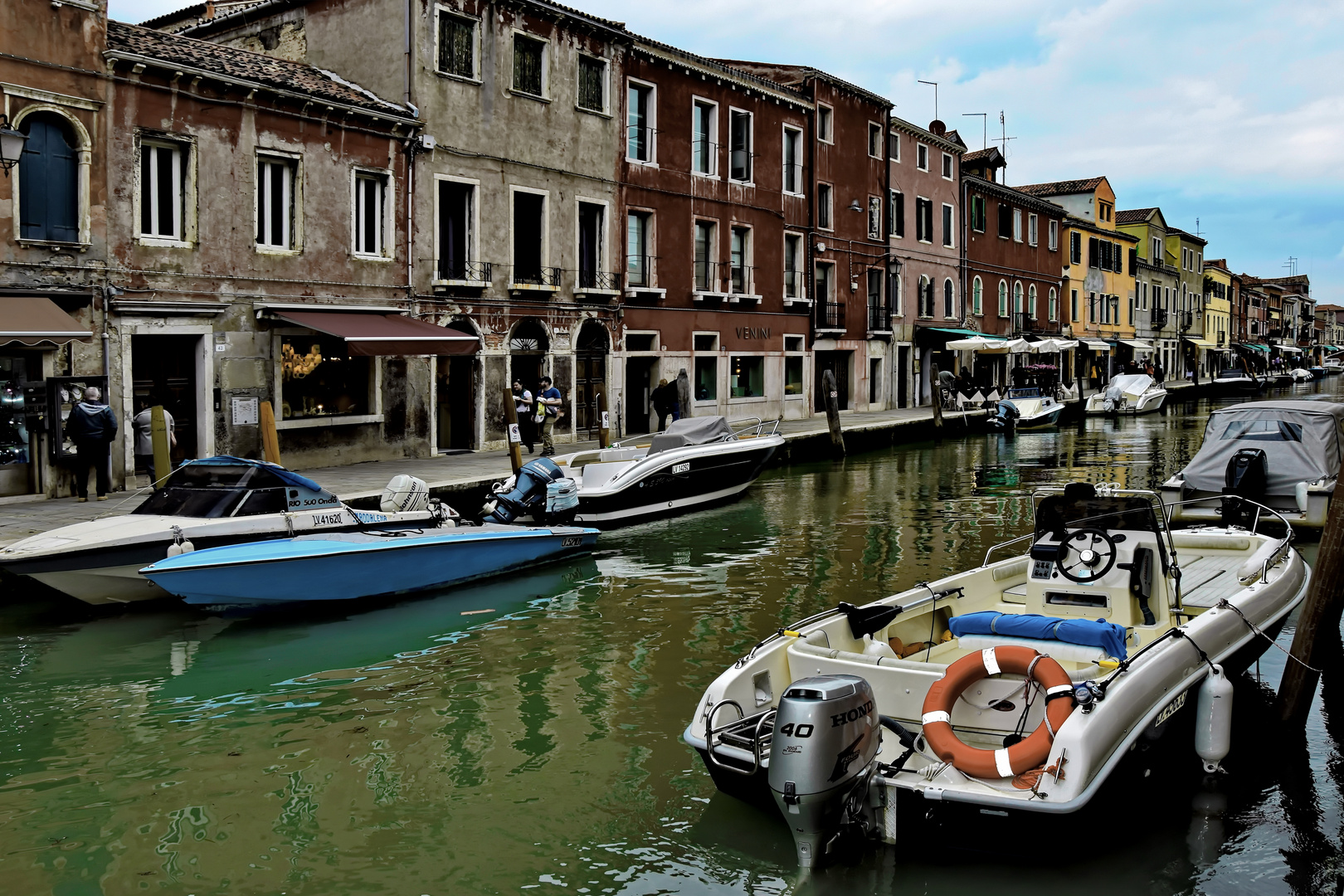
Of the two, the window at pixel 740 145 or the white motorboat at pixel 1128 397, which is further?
the white motorboat at pixel 1128 397

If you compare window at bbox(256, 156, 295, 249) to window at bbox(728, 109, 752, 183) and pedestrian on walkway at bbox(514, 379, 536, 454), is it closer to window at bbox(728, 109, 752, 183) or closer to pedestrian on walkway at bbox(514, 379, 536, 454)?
pedestrian on walkway at bbox(514, 379, 536, 454)

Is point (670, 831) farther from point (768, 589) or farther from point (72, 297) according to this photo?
point (72, 297)

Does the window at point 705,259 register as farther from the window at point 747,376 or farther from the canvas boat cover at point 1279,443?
the canvas boat cover at point 1279,443

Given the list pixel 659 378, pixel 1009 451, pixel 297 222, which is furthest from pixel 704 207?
pixel 297 222

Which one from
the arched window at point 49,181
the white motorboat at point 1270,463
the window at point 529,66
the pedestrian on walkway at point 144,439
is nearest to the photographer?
the arched window at point 49,181

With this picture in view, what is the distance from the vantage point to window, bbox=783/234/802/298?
3219cm

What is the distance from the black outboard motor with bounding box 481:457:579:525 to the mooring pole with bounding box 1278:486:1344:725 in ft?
29.6

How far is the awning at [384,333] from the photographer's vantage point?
1780 centimetres

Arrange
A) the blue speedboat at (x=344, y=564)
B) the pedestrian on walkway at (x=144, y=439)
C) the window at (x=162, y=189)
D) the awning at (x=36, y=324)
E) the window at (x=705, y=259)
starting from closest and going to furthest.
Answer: the blue speedboat at (x=344, y=564) → the awning at (x=36, y=324) → the pedestrian on walkway at (x=144, y=439) → the window at (x=162, y=189) → the window at (x=705, y=259)

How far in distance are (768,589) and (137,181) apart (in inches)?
414

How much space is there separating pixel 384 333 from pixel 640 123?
10.3 m

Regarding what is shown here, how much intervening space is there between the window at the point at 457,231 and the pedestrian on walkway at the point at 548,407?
240cm

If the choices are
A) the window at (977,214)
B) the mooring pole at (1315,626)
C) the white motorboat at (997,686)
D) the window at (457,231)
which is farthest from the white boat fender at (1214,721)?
the window at (977,214)

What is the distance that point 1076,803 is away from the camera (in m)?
5.39
